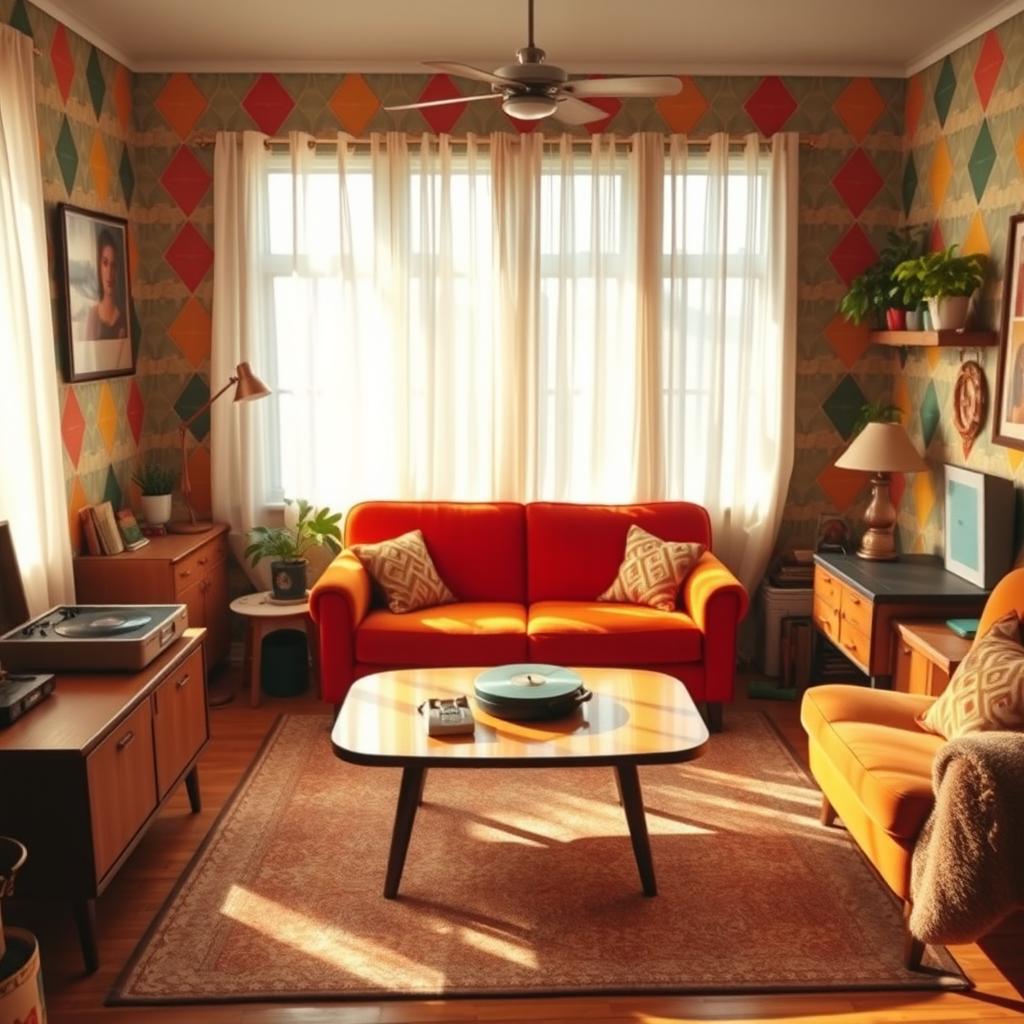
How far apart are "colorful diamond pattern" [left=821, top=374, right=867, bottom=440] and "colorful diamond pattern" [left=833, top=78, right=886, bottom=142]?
118cm

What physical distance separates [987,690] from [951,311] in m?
1.87

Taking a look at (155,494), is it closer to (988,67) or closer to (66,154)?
(66,154)

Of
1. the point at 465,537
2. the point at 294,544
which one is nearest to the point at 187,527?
the point at 294,544

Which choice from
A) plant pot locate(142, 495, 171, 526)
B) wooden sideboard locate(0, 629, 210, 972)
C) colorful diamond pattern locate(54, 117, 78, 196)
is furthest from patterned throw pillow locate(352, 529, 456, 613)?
colorful diamond pattern locate(54, 117, 78, 196)

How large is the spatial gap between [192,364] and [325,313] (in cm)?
71

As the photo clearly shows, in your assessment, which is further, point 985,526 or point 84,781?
point 985,526

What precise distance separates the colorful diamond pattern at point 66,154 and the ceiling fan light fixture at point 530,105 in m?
2.11

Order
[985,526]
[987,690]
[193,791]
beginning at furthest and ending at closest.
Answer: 1. [985,526]
2. [193,791]
3. [987,690]

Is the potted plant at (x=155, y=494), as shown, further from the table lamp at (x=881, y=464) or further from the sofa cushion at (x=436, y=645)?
the table lamp at (x=881, y=464)

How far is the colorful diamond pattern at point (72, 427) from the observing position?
4434 millimetres

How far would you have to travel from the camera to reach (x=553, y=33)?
183 inches

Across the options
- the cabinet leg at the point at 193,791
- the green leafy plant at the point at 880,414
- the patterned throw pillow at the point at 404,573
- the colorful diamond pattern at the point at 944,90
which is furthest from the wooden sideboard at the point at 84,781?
the colorful diamond pattern at the point at 944,90

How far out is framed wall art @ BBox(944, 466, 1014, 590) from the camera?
409cm

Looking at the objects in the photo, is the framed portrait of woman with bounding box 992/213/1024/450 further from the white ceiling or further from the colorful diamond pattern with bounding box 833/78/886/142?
the colorful diamond pattern with bounding box 833/78/886/142
